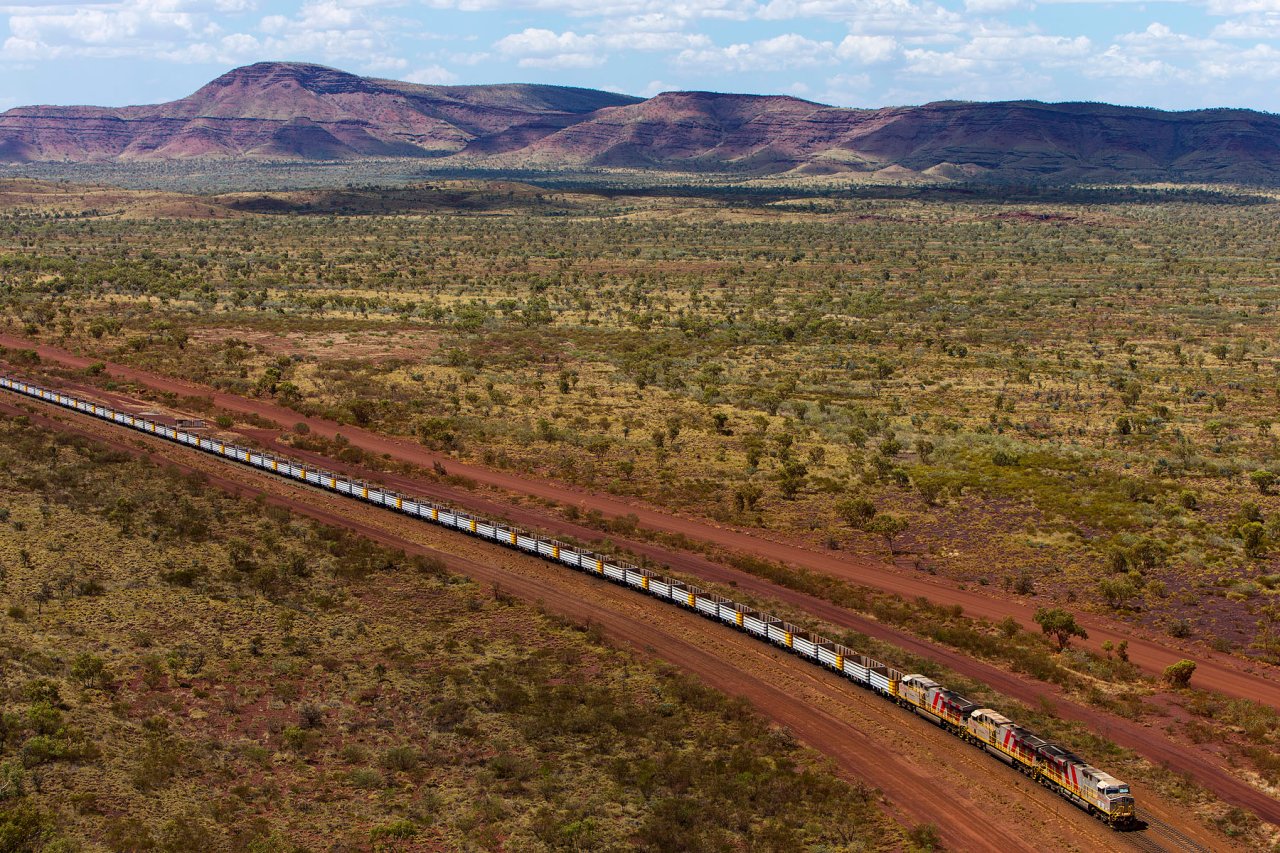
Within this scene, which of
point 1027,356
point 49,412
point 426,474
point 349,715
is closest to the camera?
point 349,715

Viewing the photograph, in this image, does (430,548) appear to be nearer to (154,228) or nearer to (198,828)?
(198,828)

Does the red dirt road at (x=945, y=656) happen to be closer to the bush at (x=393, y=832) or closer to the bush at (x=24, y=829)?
the bush at (x=393, y=832)

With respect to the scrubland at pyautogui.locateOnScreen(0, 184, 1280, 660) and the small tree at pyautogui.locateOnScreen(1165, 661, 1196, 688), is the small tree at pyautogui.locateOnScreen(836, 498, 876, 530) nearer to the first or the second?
the scrubland at pyautogui.locateOnScreen(0, 184, 1280, 660)

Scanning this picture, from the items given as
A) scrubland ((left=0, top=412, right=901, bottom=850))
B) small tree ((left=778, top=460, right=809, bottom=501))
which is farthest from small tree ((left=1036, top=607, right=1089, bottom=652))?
small tree ((left=778, top=460, right=809, bottom=501))

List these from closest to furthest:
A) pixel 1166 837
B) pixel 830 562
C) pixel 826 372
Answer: pixel 1166 837
pixel 830 562
pixel 826 372

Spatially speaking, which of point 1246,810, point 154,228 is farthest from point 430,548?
point 154,228

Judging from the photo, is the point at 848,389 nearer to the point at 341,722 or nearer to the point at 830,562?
the point at 830,562

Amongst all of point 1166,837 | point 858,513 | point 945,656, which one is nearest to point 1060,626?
point 945,656
